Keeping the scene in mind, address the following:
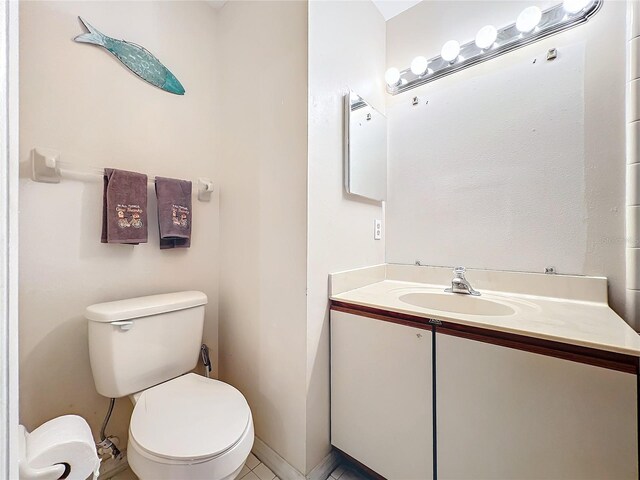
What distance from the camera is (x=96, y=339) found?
39.0 inches

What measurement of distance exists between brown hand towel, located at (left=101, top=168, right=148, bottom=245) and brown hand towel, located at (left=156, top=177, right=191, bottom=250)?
2.6 inches

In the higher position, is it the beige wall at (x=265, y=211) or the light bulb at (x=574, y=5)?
the light bulb at (x=574, y=5)

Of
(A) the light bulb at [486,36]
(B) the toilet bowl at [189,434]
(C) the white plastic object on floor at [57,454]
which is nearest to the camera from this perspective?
(C) the white plastic object on floor at [57,454]

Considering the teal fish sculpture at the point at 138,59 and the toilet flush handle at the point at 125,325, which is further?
the teal fish sculpture at the point at 138,59

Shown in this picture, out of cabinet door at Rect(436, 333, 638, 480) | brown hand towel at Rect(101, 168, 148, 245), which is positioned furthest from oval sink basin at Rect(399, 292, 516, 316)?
brown hand towel at Rect(101, 168, 148, 245)

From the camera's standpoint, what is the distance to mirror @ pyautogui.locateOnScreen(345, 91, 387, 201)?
1.26m

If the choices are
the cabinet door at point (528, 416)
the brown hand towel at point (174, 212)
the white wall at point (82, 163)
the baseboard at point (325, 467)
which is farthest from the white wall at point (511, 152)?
the white wall at point (82, 163)

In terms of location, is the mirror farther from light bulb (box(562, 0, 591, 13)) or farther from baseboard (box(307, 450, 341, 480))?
baseboard (box(307, 450, 341, 480))

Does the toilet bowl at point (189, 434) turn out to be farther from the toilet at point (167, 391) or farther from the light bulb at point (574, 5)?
the light bulb at point (574, 5)

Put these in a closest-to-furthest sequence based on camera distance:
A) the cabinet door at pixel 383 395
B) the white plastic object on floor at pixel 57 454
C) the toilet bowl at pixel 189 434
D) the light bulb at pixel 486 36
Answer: the white plastic object on floor at pixel 57 454 → the toilet bowl at pixel 189 434 → the cabinet door at pixel 383 395 → the light bulb at pixel 486 36

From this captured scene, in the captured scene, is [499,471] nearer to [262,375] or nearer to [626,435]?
[626,435]

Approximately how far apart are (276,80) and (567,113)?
1219mm

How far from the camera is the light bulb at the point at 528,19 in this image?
43.8 inches

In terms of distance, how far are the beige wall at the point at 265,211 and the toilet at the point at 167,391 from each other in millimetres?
209
